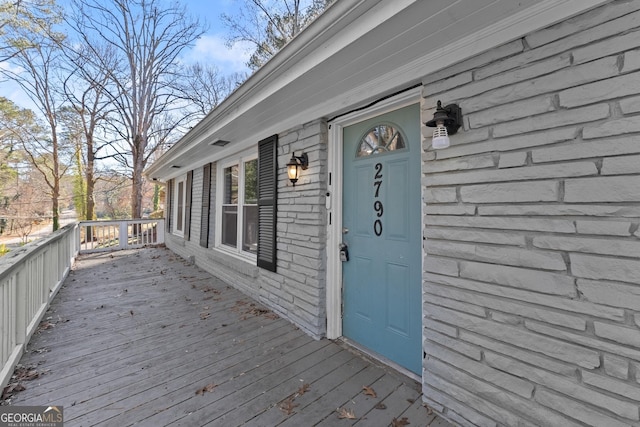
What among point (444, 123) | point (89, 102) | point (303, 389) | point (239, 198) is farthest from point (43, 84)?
point (444, 123)

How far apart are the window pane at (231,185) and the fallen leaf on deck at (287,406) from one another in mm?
3270

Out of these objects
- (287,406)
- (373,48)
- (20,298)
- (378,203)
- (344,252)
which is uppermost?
(373,48)

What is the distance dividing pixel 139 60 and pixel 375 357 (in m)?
14.6

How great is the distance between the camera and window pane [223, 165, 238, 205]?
4.59 metres

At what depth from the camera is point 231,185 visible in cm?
473

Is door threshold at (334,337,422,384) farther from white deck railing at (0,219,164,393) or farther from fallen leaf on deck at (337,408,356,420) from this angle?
white deck railing at (0,219,164,393)

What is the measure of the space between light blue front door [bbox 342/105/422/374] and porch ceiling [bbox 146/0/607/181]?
0.32 metres

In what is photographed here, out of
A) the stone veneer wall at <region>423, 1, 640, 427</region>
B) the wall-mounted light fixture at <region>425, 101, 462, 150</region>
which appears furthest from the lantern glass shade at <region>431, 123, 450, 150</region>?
the stone veneer wall at <region>423, 1, 640, 427</region>

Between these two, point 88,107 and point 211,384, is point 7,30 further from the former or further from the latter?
point 211,384

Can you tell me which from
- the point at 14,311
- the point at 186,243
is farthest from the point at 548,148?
the point at 186,243

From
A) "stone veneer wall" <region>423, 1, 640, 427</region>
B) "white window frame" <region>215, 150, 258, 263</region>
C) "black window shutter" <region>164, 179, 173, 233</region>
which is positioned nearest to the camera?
"stone veneer wall" <region>423, 1, 640, 427</region>

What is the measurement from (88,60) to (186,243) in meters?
10.5

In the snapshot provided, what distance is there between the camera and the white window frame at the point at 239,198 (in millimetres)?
4090

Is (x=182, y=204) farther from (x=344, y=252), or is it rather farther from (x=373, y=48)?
(x=373, y=48)
